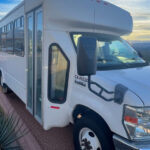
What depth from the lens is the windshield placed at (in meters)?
2.91

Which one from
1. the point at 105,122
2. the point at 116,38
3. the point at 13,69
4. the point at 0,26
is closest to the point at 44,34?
the point at 116,38

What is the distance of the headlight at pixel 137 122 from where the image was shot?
2.09 metres

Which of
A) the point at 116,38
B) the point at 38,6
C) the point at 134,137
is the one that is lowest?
the point at 134,137

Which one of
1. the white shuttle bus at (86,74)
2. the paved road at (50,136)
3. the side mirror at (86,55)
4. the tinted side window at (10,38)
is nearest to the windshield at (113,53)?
the white shuttle bus at (86,74)

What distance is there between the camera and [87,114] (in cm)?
278

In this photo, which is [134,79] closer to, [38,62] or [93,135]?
[93,135]

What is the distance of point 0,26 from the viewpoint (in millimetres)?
6977

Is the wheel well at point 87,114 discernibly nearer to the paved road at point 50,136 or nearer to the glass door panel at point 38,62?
the paved road at point 50,136

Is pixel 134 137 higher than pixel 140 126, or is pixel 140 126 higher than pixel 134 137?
pixel 140 126

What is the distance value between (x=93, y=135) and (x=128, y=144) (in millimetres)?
688

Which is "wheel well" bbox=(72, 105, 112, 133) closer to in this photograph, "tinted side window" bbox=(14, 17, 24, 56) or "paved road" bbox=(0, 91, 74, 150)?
"paved road" bbox=(0, 91, 74, 150)

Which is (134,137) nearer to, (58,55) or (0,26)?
(58,55)

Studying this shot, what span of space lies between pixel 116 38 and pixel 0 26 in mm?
5154

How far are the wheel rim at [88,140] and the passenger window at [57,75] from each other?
0.65m
